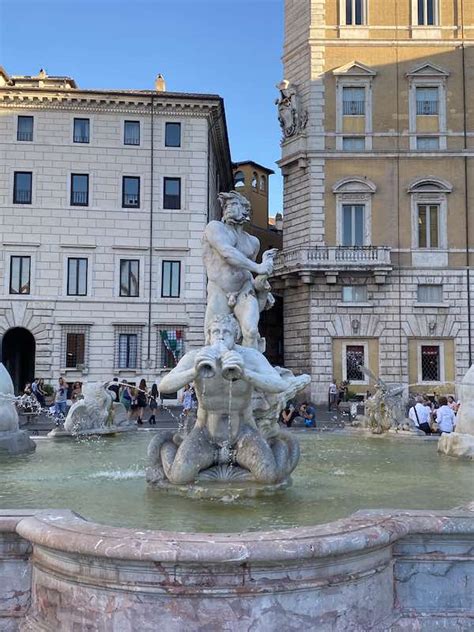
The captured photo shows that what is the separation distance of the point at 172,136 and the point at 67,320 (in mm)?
9994

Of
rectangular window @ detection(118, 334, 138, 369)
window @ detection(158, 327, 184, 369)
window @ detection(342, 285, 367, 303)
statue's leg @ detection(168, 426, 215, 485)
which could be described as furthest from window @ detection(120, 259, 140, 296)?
statue's leg @ detection(168, 426, 215, 485)

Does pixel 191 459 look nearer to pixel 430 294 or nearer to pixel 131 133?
pixel 430 294

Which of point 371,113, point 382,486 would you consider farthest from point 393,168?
point 382,486

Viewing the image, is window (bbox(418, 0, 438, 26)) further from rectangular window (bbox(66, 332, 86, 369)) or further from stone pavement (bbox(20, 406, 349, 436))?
rectangular window (bbox(66, 332, 86, 369))

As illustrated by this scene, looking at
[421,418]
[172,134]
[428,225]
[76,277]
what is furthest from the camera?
[172,134]

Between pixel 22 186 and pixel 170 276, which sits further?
pixel 170 276

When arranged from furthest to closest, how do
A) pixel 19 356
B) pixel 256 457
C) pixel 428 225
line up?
pixel 19 356 → pixel 428 225 → pixel 256 457

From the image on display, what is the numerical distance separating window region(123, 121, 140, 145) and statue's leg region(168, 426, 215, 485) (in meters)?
28.2

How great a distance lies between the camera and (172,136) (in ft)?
105

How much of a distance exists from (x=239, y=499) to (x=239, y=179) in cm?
4945

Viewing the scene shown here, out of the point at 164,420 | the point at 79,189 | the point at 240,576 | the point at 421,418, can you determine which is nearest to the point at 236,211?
the point at 240,576

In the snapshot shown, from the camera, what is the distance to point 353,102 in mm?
30516

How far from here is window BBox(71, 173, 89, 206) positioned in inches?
1230

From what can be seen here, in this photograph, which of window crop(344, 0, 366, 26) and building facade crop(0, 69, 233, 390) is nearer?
building facade crop(0, 69, 233, 390)
